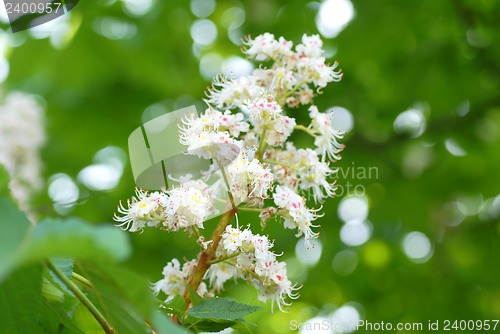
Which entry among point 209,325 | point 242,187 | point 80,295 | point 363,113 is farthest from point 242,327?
point 363,113

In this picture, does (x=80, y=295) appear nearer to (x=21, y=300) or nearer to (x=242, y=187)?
(x=21, y=300)

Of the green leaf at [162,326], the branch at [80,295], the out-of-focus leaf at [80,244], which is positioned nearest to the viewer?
the out-of-focus leaf at [80,244]

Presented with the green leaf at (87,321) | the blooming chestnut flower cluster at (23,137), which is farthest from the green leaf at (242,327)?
the blooming chestnut flower cluster at (23,137)

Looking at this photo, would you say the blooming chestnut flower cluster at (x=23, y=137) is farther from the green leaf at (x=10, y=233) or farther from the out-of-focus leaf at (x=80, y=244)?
the out-of-focus leaf at (x=80, y=244)

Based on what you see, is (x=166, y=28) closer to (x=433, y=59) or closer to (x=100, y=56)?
(x=100, y=56)

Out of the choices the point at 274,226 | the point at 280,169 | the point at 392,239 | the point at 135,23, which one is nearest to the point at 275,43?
the point at 280,169

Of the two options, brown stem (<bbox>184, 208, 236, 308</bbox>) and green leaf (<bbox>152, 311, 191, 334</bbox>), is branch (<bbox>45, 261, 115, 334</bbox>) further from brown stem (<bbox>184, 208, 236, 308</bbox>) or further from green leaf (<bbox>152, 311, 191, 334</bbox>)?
brown stem (<bbox>184, 208, 236, 308</bbox>)

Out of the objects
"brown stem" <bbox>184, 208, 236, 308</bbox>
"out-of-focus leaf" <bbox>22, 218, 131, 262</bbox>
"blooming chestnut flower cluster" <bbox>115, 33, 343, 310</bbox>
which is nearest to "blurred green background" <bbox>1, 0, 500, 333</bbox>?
"blooming chestnut flower cluster" <bbox>115, 33, 343, 310</bbox>
